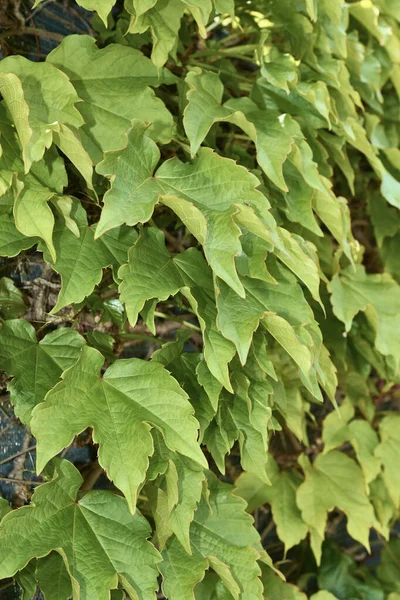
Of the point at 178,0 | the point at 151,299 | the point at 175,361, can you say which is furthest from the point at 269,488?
the point at 178,0

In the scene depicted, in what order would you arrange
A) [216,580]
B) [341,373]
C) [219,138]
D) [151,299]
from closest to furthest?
[151,299], [216,580], [219,138], [341,373]

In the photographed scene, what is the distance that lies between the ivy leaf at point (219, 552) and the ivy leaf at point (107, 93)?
0.51 m

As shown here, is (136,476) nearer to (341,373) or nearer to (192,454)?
(192,454)

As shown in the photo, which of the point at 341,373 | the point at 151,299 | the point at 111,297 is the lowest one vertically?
the point at 341,373

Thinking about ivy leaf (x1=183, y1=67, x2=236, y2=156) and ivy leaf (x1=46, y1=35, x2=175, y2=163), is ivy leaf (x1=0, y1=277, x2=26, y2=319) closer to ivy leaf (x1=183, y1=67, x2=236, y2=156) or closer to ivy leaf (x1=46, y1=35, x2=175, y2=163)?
ivy leaf (x1=46, y1=35, x2=175, y2=163)

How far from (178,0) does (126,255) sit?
0.36 meters

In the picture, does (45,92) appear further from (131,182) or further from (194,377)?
(194,377)

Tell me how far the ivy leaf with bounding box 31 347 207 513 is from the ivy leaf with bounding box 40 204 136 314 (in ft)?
0.27

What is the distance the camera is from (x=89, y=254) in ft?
2.62

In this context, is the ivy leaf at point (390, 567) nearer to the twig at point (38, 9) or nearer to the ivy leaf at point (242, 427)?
the ivy leaf at point (242, 427)

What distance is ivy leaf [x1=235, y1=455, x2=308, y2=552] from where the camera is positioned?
121cm

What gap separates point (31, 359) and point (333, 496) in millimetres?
717

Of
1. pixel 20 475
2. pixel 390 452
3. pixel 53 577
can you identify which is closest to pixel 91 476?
pixel 20 475

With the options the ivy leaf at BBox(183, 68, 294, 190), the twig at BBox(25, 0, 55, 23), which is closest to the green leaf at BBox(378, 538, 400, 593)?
the ivy leaf at BBox(183, 68, 294, 190)
